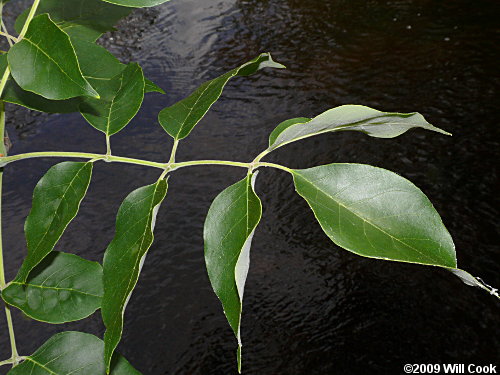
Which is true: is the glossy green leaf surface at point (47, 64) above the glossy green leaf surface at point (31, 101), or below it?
above

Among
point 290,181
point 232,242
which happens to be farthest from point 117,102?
point 290,181

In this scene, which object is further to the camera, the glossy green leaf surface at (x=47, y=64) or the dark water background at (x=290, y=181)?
the dark water background at (x=290, y=181)

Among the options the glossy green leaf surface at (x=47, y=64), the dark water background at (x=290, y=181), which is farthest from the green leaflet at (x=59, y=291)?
the dark water background at (x=290, y=181)

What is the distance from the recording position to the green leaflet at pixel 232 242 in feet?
0.74

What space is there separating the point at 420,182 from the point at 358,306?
44cm

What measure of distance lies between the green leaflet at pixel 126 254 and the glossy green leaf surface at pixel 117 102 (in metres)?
0.06

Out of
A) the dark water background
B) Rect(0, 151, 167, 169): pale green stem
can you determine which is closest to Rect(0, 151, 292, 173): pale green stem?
Rect(0, 151, 167, 169): pale green stem

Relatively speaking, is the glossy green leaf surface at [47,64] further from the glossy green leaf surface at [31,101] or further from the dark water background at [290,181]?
the dark water background at [290,181]

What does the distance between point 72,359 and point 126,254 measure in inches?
4.3

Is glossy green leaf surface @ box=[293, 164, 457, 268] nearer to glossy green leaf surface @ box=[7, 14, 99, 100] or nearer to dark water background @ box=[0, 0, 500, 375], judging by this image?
glossy green leaf surface @ box=[7, 14, 99, 100]

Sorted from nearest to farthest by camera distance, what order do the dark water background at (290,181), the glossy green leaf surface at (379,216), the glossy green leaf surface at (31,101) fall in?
the glossy green leaf surface at (379,216)
the glossy green leaf surface at (31,101)
the dark water background at (290,181)

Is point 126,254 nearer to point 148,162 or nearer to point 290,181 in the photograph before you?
point 148,162

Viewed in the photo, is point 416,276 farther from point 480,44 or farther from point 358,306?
point 480,44

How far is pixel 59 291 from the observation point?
35 cm
